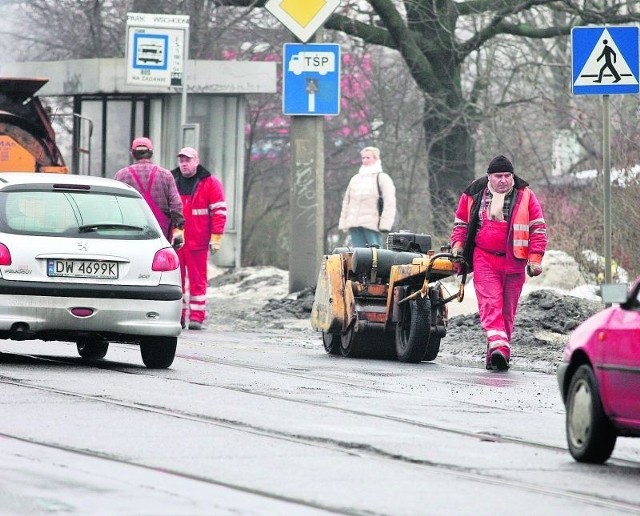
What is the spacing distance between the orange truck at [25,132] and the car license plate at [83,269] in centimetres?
1069

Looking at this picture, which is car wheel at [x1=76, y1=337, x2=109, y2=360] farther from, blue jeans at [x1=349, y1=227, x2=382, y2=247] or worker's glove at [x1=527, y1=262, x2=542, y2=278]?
blue jeans at [x1=349, y1=227, x2=382, y2=247]

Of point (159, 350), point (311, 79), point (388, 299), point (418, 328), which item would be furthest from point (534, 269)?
point (311, 79)

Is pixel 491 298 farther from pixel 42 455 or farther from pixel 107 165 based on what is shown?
pixel 107 165

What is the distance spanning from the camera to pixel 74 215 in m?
13.5

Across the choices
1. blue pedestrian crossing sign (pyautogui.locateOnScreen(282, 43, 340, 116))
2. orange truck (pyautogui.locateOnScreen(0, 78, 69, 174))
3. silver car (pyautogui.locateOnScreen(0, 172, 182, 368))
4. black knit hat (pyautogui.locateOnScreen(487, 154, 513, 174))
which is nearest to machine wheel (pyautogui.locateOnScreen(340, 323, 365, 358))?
black knit hat (pyautogui.locateOnScreen(487, 154, 513, 174))

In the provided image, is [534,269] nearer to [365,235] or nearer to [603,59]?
[603,59]

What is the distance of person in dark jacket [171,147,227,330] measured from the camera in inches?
757

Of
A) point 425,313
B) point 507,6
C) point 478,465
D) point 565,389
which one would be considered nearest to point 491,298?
point 425,313

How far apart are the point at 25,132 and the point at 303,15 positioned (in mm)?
4713

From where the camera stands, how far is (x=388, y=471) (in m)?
8.15

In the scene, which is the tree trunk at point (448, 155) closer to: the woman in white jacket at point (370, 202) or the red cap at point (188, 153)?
the woman in white jacket at point (370, 202)

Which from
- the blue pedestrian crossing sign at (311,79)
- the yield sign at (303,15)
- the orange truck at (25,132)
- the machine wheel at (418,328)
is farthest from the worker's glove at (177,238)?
the orange truck at (25,132)

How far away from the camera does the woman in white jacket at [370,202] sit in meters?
22.2

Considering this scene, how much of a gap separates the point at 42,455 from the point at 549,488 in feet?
7.31
